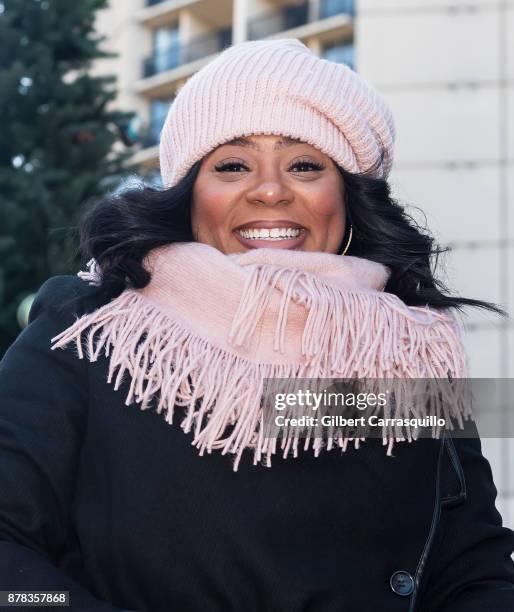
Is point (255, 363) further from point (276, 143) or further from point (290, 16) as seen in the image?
point (290, 16)

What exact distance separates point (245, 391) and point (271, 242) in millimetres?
489

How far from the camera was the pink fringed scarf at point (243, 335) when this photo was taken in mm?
2301

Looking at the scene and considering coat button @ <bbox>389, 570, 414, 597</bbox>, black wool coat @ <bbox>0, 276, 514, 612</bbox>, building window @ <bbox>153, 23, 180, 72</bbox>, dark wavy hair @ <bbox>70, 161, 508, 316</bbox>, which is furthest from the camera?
building window @ <bbox>153, 23, 180, 72</bbox>

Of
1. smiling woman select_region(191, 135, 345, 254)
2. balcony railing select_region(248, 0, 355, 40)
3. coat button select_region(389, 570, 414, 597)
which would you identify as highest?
balcony railing select_region(248, 0, 355, 40)

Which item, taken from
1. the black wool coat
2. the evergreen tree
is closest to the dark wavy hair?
the black wool coat

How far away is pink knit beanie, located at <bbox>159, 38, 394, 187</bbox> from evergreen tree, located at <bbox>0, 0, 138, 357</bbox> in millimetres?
5187

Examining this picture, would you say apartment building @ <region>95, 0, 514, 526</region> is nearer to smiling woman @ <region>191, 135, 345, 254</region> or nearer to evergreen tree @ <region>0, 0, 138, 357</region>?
evergreen tree @ <region>0, 0, 138, 357</region>

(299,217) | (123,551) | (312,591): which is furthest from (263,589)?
(299,217)

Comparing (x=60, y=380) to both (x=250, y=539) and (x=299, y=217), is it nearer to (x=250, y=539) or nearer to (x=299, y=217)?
(x=250, y=539)

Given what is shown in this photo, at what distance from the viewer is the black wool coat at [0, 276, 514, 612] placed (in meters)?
2.12

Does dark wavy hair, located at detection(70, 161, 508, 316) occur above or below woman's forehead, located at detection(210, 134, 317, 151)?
below

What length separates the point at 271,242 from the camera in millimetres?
2660

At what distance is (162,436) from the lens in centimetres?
230

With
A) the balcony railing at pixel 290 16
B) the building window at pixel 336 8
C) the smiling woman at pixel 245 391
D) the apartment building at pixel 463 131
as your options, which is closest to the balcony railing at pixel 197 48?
the balcony railing at pixel 290 16
